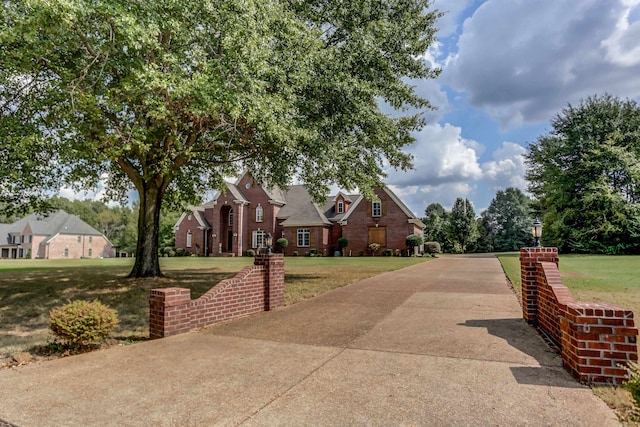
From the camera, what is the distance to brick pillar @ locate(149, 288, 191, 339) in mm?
5941

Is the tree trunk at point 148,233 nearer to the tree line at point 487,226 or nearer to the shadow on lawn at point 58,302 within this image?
the shadow on lawn at point 58,302

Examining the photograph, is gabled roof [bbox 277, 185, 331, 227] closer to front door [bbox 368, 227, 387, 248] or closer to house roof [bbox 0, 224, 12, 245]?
front door [bbox 368, 227, 387, 248]

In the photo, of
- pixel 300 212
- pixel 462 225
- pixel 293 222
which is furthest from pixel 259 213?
pixel 462 225

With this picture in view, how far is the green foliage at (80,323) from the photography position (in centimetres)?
530

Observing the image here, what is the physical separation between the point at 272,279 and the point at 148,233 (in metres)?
7.46

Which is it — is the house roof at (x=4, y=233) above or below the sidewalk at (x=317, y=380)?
above

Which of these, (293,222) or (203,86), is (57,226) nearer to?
(293,222)

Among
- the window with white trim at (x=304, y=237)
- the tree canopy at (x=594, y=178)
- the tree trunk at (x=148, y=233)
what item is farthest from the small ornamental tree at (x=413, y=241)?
the tree trunk at (x=148, y=233)

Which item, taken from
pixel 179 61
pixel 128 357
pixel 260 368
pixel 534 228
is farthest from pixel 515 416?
pixel 179 61

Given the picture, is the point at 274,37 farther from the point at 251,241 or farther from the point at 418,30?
the point at 251,241

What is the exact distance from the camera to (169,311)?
5988mm

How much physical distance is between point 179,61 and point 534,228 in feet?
29.9

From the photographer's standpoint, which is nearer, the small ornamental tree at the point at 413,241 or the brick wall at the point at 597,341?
the brick wall at the point at 597,341

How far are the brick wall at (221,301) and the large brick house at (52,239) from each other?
61.7 metres
